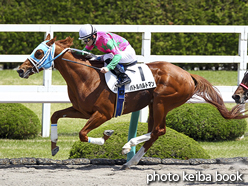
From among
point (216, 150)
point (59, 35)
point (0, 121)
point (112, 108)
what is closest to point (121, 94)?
point (112, 108)

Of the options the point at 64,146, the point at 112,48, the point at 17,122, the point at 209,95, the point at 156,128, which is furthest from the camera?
the point at 17,122

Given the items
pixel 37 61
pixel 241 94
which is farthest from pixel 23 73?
pixel 241 94

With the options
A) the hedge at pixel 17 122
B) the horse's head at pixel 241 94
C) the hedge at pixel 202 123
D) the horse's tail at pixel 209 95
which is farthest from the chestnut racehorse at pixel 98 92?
the hedge at pixel 17 122

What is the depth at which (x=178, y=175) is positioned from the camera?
5207 millimetres

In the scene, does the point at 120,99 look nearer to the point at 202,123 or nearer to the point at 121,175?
the point at 121,175

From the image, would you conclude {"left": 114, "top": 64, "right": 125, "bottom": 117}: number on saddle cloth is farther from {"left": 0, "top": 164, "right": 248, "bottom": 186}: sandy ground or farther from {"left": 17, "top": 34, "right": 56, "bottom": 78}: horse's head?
{"left": 17, "top": 34, "right": 56, "bottom": 78}: horse's head

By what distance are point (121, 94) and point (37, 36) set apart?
24.4 feet

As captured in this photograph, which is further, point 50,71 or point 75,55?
point 50,71

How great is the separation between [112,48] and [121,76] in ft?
1.18

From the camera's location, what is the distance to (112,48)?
529 cm

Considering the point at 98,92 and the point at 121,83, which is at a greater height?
the point at 121,83

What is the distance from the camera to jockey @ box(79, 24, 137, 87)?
523 centimetres

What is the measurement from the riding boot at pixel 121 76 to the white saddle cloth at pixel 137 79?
5cm

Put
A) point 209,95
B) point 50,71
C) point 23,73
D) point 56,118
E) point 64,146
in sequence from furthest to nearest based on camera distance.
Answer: point 50,71, point 64,146, point 209,95, point 56,118, point 23,73
